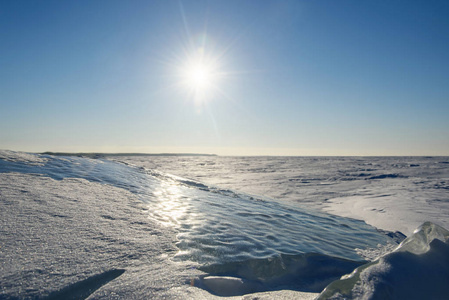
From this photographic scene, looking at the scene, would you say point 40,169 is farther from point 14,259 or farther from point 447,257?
point 447,257

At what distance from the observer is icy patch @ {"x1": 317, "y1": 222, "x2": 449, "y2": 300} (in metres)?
1.25

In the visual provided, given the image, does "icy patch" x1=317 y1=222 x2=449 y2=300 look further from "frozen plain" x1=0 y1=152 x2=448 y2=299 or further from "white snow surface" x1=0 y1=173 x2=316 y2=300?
"white snow surface" x1=0 y1=173 x2=316 y2=300

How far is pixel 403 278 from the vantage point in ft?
4.38

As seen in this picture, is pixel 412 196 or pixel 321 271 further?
pixel 412 196

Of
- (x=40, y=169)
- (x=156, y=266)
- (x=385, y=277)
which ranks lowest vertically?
(x=156, y=266)

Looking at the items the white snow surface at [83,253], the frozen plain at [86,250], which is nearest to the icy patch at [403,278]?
the frozen plain at [86,250]

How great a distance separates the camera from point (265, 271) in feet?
6.16

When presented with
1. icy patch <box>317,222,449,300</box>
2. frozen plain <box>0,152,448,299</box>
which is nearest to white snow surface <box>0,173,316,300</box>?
frozen plain <box>0,152,448,299</box>

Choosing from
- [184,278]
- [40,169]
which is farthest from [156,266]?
[40,169]

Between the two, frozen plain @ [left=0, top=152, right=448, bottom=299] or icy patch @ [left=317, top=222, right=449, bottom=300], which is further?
frozen plain @ [left=0, top=152, right=448, bottom=299]

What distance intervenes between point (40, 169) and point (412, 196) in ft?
28.3

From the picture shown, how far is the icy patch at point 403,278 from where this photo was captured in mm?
1253

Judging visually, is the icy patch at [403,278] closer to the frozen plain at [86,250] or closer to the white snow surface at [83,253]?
the frozen plain at [86,250]

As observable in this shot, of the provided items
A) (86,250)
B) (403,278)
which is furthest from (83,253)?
(403,278)
